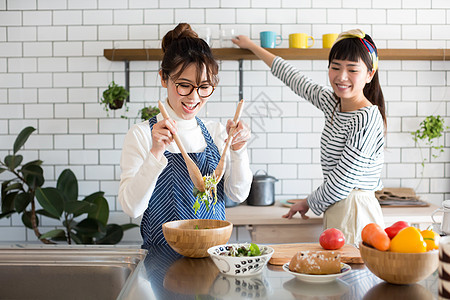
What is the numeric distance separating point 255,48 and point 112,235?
1.61m

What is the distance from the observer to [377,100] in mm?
2621

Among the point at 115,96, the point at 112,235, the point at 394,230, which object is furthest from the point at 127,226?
the point at 394,230

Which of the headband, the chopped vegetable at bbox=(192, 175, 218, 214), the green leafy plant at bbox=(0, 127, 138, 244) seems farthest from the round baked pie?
the green leafy plant at bbox=(0, 127, 138, 244)

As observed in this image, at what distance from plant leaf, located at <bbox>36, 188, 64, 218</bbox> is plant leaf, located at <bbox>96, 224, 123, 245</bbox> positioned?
37 centimetres

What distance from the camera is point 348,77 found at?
7.84ft

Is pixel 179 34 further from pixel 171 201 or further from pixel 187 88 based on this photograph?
pixel 171 201

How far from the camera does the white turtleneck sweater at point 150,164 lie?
66.8 inches

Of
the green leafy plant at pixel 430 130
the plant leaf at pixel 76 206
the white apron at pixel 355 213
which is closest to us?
the white apron at pixel 355 213

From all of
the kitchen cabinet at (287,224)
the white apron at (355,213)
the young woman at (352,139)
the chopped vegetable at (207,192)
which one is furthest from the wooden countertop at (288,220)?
the chopped vegetable at (207,192)

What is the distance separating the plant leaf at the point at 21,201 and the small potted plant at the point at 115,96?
837 millimetres

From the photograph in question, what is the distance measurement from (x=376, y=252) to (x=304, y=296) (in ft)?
0.71

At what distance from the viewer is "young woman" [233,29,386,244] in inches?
93.4

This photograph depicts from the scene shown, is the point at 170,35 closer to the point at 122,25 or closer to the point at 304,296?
the point at 304,296

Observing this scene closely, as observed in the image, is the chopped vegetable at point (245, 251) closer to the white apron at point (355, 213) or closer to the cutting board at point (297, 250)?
the cutting board at point (297, 250)
